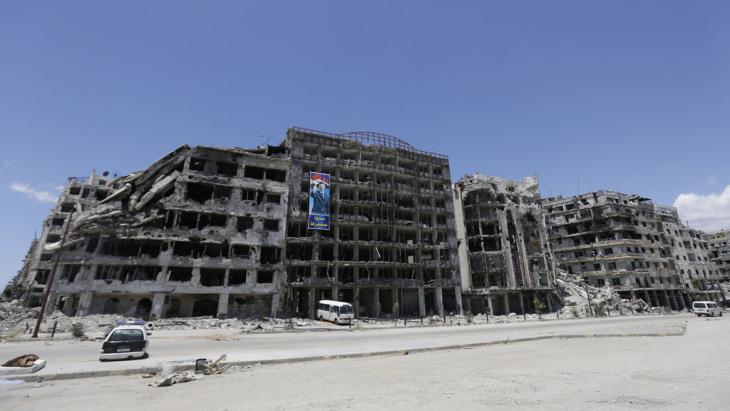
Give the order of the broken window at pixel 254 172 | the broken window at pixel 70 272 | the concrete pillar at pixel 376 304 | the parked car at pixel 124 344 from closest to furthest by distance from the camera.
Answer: the parked car at pixel 124 344, the broken window at pixel 70 272, the concrete pillar at pixel 376 304, the broken window at pixel 254 172

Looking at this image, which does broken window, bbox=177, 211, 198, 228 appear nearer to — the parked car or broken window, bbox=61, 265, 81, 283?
broken window, bbox=61, 265, 81, 283

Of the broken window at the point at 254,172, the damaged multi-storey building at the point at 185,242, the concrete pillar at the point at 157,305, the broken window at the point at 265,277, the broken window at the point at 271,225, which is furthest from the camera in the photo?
the broken window at the point at 254,172

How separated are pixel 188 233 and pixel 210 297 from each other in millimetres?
9074

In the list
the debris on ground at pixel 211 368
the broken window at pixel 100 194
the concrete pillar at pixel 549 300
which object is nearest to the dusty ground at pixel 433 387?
the debris on ground at pixel 211 368

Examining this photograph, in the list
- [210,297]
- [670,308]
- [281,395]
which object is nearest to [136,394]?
[281,395]

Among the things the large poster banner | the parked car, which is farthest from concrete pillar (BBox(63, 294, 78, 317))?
the parked car

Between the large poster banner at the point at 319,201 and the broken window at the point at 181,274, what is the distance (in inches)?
685

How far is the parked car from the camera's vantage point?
16.5 meters

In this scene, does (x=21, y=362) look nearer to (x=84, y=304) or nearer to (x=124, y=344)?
(x=124, y=344)

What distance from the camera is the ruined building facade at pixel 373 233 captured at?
53219mm

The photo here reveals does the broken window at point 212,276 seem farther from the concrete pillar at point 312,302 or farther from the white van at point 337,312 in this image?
the white van at point 337,312

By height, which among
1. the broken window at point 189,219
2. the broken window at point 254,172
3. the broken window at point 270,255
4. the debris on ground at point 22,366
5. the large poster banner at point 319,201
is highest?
the broken window at point 254,172

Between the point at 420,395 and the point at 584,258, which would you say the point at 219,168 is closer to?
the point at 420,395

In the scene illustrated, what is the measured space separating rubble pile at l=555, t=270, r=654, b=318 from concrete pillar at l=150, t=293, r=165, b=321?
63.2m
